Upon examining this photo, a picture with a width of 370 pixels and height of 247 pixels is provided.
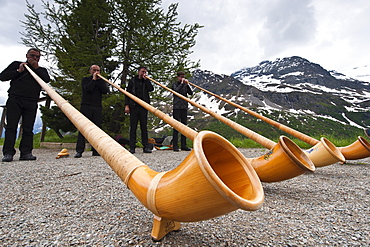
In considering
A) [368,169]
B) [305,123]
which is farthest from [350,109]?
[368,169]

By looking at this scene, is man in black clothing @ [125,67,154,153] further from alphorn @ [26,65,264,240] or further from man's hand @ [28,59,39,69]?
alphorn @ [26,65,264,240]

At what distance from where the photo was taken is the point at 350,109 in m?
97.1

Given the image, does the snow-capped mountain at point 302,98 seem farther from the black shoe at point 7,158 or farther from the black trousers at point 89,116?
the black shoe at point 7,158

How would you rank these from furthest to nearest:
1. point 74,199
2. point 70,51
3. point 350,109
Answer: point 350,109
point 70,51
point 74,199

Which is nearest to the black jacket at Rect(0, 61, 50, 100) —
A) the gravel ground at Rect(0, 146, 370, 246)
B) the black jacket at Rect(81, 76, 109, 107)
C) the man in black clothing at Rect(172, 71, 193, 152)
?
the black jacket at Rect(81, 76, 109, 107)

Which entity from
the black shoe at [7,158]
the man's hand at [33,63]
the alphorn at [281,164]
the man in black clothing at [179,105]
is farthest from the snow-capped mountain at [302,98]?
the alphorn at [281,164]

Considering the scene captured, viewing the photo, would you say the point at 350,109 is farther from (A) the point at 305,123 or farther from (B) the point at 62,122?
(B) the point at 62,122

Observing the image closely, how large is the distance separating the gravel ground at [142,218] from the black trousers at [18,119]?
166cm

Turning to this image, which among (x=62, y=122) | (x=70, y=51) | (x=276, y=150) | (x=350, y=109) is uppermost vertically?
(x=350, y=109)

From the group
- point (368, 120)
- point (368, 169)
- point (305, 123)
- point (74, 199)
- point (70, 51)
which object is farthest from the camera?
point (368, 120)

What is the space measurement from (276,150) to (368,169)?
2.61m

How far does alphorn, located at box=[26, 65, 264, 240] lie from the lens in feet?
2.46

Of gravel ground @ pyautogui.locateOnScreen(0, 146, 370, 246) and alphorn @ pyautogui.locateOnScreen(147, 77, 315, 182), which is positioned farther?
alphorn @ pyautogui.locateOnScreen(147, 77, 315, 182)

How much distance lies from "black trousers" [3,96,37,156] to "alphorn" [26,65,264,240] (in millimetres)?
3280
